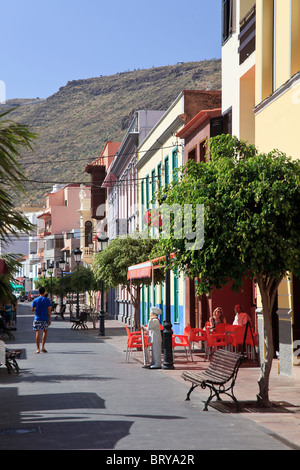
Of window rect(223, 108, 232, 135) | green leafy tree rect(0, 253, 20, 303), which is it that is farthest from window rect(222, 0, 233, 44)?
green leafy tree rect(0, 253, 20, 303)

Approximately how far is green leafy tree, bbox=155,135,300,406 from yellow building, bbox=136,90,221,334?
1290cm

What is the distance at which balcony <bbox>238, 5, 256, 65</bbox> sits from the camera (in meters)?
19.6

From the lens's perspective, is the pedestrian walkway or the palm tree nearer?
the pedestrian walkway

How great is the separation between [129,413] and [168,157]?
2179 centimetres

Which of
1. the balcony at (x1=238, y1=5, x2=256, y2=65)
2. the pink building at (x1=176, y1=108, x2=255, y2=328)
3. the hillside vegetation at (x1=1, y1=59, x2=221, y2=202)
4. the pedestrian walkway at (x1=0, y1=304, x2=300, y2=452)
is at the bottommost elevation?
the pedestrian walkway at (x1=0, y1=304, x2=300, y2=452)

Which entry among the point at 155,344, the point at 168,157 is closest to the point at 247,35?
the point at 155,344

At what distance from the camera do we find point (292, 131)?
14.6 m

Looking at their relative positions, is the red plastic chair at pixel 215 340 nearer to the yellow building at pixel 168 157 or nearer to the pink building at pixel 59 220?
the yellow building at pixel 168 157

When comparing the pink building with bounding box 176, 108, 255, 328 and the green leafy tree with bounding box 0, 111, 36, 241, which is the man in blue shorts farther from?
the green leafy tree with bounding box 0, 111, 36, 241

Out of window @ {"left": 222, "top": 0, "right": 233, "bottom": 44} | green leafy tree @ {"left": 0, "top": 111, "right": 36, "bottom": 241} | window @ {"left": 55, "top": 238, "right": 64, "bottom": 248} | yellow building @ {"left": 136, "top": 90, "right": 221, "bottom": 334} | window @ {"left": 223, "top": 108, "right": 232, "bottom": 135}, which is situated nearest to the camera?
green leafy tree @ {"left": 0, "top": 111, "right": 36, "bottom": 241}

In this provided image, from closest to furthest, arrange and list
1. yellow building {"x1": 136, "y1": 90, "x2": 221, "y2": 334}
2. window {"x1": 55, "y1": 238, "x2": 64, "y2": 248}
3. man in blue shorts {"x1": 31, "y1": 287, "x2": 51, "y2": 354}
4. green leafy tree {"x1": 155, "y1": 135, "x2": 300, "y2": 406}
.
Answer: green leafy tree {"x1": 155, "y1": 135, "x2": 300, "y2": 406} < man in blue shorts {"x1": 31, "y1": 287, "x2": 51, "y2": 354} < yellow building {"x1": 136, "y1": 90, "x2": 221, "y2": 334} < window {"x1": 55, "y1": 238, "x2": 64, "y2": 248}
